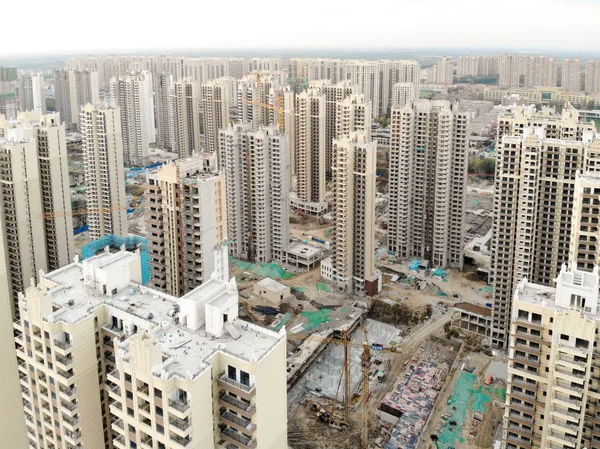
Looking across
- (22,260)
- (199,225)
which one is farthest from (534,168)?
(22,260)

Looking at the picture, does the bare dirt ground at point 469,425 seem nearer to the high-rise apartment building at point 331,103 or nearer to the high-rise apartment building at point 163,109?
the high-rise apartment building at point 331,103

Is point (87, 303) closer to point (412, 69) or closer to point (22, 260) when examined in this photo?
point (22, 260)

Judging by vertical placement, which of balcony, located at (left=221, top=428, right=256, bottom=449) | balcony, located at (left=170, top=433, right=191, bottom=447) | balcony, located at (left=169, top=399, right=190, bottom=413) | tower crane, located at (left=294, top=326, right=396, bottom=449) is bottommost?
tower crane, located at (left=294, top=326, right=396, bottom=449)

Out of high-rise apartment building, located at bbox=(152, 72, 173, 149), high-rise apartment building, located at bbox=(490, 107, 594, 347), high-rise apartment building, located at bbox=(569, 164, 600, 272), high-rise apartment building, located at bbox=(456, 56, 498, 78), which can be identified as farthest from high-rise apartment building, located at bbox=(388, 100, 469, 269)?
high-rise apartment building, located at bbox=(456, 56, 498, 78)

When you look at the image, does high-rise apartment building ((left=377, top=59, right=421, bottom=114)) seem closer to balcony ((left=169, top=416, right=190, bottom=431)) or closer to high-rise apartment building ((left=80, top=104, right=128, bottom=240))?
high-rise apartment building ((left=80, top=104, right=128, bottom=240))

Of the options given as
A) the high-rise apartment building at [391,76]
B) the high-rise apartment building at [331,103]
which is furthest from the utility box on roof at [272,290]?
the high-rise apartment building at [391,76]

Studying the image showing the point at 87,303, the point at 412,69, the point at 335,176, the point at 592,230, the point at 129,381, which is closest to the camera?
the point at 129,381
